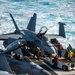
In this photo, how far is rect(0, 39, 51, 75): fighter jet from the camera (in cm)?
2461

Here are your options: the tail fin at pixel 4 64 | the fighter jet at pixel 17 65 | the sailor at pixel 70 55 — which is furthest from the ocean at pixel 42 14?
the tail fin at pixel 4 64

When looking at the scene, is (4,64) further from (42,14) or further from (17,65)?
(42,14)

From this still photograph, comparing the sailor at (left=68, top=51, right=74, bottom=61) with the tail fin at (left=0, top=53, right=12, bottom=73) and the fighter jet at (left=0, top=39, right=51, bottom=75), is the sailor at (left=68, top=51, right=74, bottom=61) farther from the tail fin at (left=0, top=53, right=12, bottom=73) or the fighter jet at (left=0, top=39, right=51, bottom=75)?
the tail fin at (left=0, top=53, right=12, bottom=73)

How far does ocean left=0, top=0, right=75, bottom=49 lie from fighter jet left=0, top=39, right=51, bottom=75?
19.5m

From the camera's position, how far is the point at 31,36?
32.0m

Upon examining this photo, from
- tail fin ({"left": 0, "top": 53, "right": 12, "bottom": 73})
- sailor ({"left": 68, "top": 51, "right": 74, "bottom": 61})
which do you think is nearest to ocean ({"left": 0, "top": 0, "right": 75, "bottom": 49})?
sailor ({"left": 68, "top": 51, "right": 74, "bottom": 61})

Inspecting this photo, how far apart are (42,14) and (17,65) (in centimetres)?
3863

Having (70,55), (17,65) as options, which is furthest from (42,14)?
(17,65)

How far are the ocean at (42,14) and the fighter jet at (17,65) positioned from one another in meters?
19.5

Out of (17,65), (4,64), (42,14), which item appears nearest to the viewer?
(4,64)

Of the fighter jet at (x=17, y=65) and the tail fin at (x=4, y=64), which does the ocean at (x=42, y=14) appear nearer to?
the fighter jet at (x=17, y=65)

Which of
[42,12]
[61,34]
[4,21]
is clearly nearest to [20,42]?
[61,34]

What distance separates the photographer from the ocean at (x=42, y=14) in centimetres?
5349

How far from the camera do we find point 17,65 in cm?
2627
